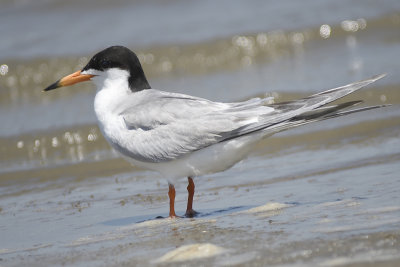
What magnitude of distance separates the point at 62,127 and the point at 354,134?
3.40 metres

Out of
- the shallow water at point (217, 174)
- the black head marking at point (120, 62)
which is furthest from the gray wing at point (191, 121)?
the shallow water at point (217, 174)

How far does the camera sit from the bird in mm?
4375

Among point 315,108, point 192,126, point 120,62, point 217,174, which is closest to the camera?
point 315,108

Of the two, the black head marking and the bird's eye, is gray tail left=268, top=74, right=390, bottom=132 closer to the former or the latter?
the black head marking

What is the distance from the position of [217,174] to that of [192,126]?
4.39 ft

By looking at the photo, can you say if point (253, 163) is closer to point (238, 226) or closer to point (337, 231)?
point (238, 226)

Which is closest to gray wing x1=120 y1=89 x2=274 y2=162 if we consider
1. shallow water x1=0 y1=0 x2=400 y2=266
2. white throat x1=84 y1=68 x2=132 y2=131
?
white throat x1=84 y1=68 x2=132 y2=131

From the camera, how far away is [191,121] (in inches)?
181

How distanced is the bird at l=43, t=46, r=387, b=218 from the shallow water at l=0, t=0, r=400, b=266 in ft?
1.31

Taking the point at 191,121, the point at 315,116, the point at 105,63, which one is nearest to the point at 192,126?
the point at 191,121

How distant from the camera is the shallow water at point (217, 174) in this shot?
12.4ft

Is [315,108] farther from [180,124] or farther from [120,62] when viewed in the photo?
[120,62]

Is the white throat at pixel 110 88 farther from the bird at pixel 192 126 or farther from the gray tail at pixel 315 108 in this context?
the gray tail at pixel 315 108

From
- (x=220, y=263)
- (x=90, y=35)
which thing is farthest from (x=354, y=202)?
(x=90, y=35)
